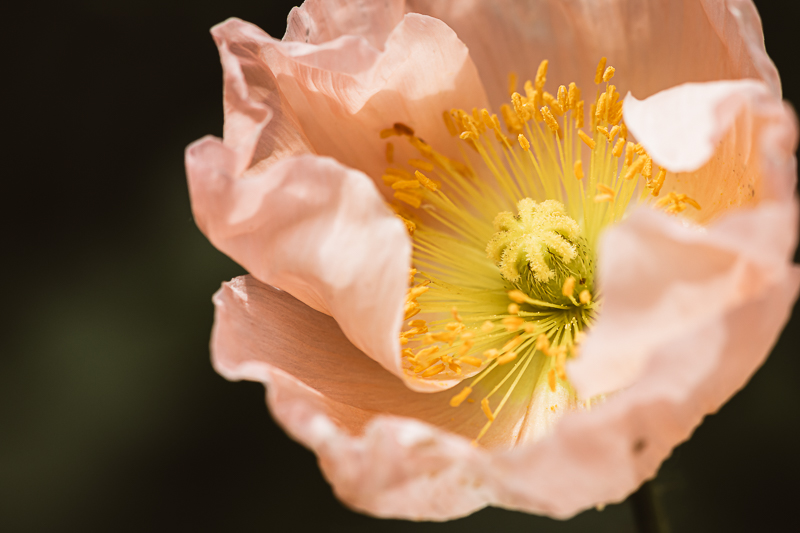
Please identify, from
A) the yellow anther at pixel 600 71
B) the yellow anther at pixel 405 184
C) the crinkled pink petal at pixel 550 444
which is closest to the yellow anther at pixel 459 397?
the crinkled pink petal at pixel 550 444

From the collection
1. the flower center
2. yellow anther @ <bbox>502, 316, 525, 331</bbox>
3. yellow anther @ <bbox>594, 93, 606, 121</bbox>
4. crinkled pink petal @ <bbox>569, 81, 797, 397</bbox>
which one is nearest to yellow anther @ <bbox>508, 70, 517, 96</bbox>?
the flower center

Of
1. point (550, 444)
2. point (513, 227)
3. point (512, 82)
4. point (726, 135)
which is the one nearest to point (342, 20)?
point (512, 82)

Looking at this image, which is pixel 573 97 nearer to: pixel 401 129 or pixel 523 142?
pixel 523 142

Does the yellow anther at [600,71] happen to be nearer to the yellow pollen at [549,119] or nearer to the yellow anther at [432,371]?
the yellow pollen at [549,119]

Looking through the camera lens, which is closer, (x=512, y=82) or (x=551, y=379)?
(x=551, y=379)

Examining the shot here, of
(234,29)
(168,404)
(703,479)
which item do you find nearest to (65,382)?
(168,404)

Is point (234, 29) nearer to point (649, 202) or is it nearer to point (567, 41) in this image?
point (567, 41)

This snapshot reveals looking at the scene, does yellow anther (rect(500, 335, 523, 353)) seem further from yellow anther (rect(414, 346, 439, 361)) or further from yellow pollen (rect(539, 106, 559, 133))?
yellow pollen (rect(539, 106, 559, 133))

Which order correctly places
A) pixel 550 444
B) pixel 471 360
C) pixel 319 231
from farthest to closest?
1. pixel 471 360
2. pixel 319 231
3. pixel 550 444
